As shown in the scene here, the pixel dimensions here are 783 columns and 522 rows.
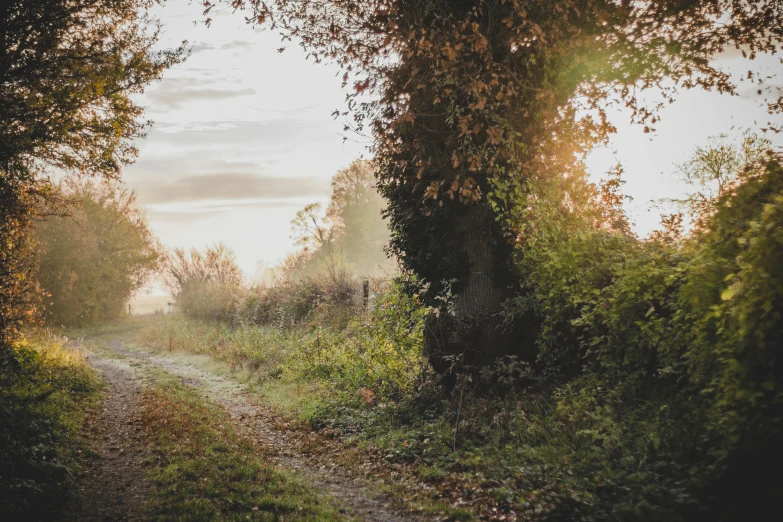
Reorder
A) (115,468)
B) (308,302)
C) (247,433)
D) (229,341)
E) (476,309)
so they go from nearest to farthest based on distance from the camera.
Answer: (115,468), (247,433), (476,309), (229,341), (308,302)

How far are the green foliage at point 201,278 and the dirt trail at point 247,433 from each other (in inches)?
625

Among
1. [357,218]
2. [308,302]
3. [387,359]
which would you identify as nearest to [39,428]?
[387,359]

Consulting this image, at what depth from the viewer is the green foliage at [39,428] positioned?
5.48 m

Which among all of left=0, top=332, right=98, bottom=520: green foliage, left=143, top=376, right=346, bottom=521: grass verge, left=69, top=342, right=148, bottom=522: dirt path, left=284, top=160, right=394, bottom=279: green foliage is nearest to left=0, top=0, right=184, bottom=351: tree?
left=0, top=332, right=98, bottom=520: green foliage

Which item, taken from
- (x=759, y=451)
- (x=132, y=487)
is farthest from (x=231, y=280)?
(x=759, y=451)

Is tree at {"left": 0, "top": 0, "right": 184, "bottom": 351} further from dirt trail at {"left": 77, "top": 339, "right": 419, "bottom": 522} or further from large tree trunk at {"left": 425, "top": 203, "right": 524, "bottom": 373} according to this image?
large tree trunk at {"left": 425, "top": 203, "right": 524, "bottom": 373}

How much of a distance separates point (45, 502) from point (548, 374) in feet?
23.9

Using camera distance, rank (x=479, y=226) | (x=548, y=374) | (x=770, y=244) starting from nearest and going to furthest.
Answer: (x=770, y=244), (x=548, y=374), (x=479, y=226)

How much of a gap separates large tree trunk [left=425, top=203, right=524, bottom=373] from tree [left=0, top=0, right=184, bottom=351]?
9.93 metres

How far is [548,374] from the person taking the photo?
310 inches

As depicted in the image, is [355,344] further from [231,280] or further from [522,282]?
[231,280]

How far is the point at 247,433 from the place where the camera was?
901cm

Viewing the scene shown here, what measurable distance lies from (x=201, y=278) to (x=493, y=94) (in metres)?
27.3

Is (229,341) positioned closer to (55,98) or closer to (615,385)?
(55,98)
